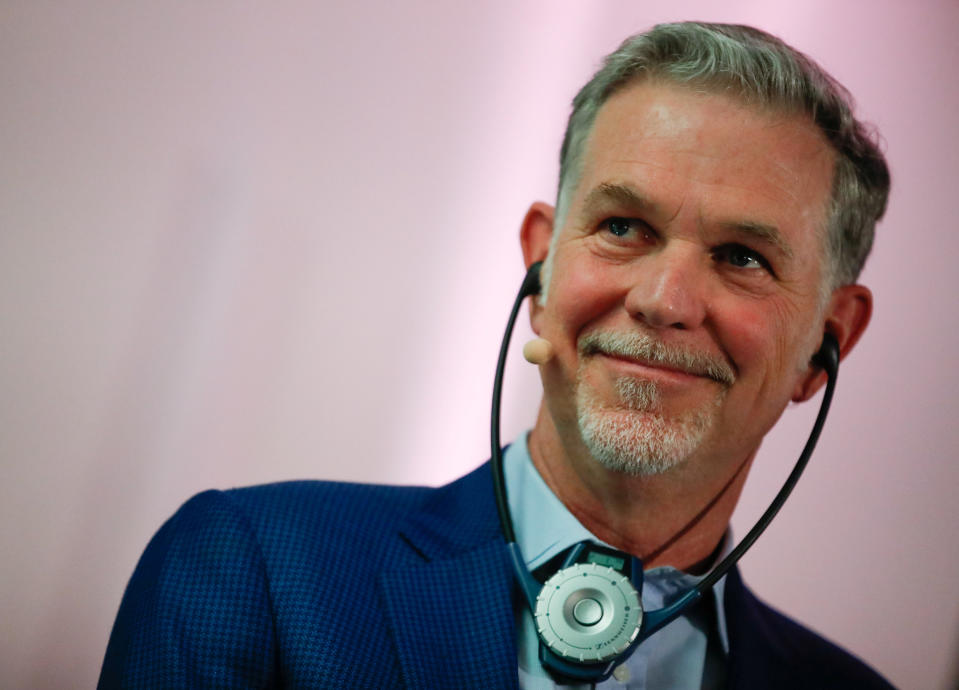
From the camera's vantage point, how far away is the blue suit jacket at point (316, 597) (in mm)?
1343

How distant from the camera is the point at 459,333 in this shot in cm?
229

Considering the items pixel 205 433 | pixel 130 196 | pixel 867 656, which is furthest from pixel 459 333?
pixel 867 656

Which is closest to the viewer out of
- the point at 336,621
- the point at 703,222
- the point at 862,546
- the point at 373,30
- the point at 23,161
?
the point at 336,621

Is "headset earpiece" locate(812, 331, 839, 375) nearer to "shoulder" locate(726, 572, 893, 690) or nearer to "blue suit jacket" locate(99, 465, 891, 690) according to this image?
"shoulder" locate(726, 572, 893, 690)

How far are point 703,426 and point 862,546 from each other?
4.38ft

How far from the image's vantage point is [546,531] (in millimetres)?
1574

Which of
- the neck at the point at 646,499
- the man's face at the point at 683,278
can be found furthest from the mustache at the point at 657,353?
the neck at the point at 646,499

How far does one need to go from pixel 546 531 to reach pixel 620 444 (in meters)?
0.21

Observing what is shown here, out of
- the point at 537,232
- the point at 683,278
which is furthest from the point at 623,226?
the point at 537,232

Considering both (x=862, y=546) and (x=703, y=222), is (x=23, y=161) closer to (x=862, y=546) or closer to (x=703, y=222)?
(x=703, y=222)

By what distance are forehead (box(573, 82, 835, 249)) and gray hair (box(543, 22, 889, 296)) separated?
29mm

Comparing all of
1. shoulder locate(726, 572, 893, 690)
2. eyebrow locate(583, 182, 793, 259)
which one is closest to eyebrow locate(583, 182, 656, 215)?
eyebrow locate(583, 182, 793, 259)

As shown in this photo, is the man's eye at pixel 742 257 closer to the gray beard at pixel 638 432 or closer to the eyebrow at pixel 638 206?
the eyebrow at pixel 638 206

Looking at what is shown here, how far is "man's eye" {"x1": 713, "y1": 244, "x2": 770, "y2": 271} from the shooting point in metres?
1.54
